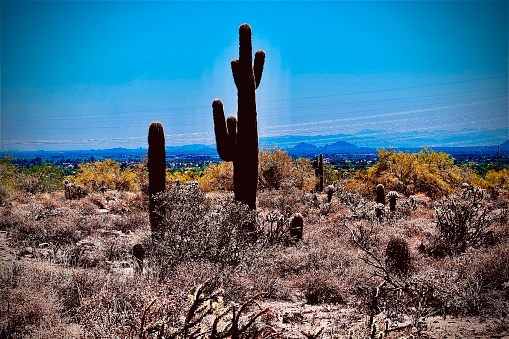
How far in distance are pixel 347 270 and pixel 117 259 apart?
539cm

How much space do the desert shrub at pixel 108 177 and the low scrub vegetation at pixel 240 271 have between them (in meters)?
6.77

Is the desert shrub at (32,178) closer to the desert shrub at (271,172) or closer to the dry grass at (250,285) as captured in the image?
the dry grass at (250,285)

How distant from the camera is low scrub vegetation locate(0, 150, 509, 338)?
4.27 m

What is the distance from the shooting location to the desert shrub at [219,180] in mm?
24828

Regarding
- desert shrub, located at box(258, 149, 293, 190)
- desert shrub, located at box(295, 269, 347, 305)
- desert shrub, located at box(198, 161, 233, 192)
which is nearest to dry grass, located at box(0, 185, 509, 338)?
desert shrub, located at box(295, 269, 347, 305)

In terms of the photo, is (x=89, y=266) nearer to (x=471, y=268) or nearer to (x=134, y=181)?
(x=471, y=268)

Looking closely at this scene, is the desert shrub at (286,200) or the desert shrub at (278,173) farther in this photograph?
the desert shrub at (278,173)

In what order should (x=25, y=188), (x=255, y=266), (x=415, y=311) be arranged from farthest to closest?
(x=25, y=188), (x=255, y=266), (x=415, y=311)

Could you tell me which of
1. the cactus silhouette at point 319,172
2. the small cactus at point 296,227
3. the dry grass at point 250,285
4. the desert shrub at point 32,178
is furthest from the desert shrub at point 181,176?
the small cactus at point 296,227

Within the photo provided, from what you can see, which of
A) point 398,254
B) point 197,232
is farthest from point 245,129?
point 398,254

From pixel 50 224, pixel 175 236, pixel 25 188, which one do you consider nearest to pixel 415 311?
pixel 175 236

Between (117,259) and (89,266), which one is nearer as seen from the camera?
(89,266)

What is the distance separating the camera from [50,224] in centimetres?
1134

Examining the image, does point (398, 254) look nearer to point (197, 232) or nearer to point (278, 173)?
point (197, 232)
